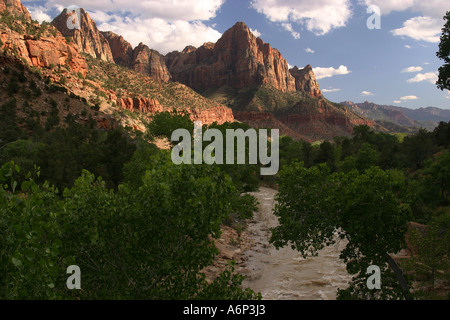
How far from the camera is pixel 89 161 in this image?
32000 mm

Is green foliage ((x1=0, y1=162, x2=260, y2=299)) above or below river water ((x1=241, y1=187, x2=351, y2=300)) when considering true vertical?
above

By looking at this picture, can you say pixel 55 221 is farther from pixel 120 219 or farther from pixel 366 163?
pixel 366 163

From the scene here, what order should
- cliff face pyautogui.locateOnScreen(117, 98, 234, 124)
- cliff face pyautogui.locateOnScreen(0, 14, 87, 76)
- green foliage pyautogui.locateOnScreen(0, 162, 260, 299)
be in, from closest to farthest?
1. green foliage pyautogui.locateOnScreen(0, 162, 260, 299)
2. cliff face pyautogui.locateOnScreen(0, 14, 87, 76)
3. cliff face pyautogui.locateOnScreen(117, 98, 234, 124)

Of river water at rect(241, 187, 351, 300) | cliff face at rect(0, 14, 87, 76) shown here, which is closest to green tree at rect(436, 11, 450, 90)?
river water at rect(241, 187, 351, 300)

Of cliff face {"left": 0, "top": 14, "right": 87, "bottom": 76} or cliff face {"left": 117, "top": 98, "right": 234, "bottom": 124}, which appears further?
cliff face {"left": 117, "top": 98, "right": 234, "bottom": 124}

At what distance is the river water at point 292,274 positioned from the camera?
20797 mm

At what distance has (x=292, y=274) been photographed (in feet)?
79.6

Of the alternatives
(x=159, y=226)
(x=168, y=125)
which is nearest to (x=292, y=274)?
(x=159, y=226)

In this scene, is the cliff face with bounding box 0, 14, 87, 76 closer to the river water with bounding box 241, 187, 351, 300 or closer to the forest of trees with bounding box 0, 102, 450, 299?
the river water with bounding box 241, 187, 351, 300

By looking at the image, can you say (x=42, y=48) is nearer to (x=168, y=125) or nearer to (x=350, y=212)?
(x=168, y=125)

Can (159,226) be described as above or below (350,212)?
above

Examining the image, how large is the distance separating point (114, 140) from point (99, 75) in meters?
72.7

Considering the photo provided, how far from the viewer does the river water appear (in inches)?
819
